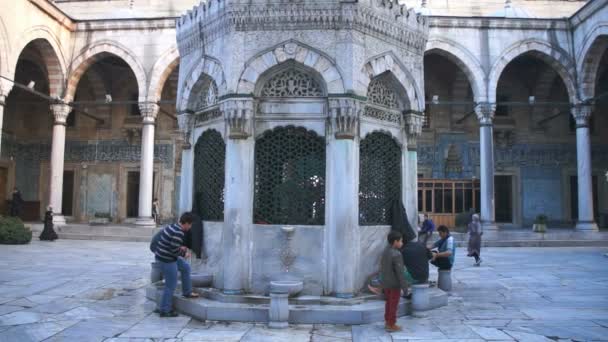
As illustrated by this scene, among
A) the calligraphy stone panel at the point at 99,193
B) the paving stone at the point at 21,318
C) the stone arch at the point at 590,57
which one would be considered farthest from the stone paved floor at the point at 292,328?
the calligraphy stone panel at the point at 99,193

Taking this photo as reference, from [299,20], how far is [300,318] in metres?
3.26

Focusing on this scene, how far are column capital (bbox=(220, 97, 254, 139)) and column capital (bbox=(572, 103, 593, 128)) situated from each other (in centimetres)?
1428

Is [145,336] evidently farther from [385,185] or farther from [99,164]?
[99,164]

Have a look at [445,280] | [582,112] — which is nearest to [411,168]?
[445,280]

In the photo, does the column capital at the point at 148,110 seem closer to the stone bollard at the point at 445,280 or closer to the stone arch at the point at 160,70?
the stone arch at the point at 160,70

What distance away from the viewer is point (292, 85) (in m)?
5.82

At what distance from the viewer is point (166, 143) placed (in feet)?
67.7

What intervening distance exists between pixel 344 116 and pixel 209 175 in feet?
6.35

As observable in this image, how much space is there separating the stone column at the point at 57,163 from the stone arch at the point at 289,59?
13714mm

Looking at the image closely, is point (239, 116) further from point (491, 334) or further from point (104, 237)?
point (104, 237)

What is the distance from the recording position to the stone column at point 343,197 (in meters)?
5.40

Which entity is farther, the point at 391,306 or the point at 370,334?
the point at 391,306

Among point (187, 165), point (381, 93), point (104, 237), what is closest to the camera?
point (381, 93)

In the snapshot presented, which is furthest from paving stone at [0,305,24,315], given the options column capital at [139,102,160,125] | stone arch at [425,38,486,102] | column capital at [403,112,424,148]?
stone arch at [425,38,486,102]
